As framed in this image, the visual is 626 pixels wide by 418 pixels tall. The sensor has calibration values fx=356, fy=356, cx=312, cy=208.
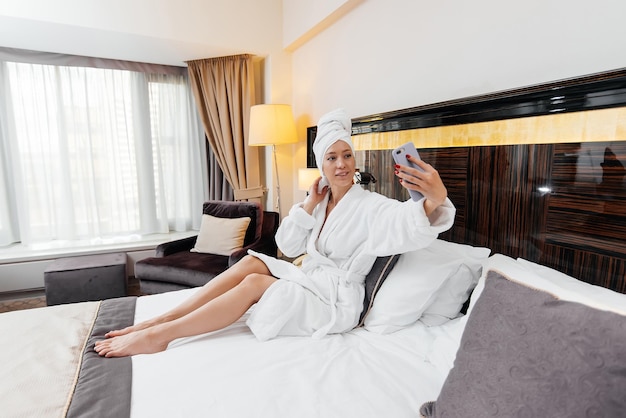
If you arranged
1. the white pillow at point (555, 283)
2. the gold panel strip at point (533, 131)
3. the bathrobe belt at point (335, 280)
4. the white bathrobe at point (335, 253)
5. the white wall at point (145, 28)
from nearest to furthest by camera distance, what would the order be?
1. the white pillow at point (555, 283)
2. the gold panel strip at point (533, 131)
3. the white bathrobe at point (335, 253)
4. the bathrobe belt at point (335, 280)
5. the white wall at point (145, 28)

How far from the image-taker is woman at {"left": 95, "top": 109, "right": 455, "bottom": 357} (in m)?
1.31

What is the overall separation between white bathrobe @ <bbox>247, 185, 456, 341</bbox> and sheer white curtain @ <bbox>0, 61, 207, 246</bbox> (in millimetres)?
2510

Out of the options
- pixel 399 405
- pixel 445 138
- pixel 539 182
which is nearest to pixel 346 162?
pixel 445 138

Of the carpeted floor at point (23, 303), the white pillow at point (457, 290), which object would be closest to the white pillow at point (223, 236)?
the carpeted floor at point (23, 303)

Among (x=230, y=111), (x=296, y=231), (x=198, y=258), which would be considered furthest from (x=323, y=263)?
(x=230, y=111)

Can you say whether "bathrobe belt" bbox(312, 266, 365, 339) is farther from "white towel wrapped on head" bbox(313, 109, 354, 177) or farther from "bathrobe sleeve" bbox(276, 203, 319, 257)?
"white towel wrapped on head" bbox(313, 109, 354, 177)

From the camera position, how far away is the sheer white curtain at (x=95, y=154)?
3.33 metres

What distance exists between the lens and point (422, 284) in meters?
1.42

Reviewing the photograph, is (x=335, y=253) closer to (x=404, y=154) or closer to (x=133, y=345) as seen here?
(x=404, y=154)

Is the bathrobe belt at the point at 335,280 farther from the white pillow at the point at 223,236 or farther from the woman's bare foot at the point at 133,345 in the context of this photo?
→ the white pillow at the point at 223,236

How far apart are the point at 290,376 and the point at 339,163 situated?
3.20 feet

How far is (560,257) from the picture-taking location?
126 centimetres

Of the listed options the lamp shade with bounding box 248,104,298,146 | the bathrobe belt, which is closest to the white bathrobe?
the bathrobe belt

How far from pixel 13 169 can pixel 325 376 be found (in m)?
3.68
